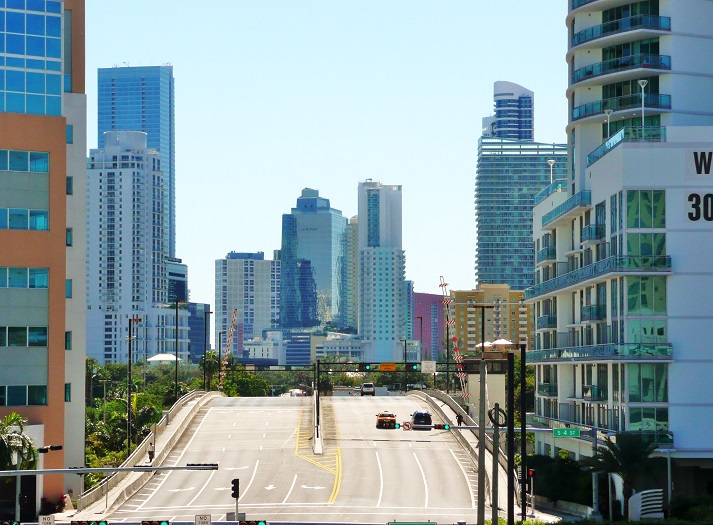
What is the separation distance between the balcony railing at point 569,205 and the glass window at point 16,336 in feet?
128

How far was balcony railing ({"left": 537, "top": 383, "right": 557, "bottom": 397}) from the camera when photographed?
98.5 meters

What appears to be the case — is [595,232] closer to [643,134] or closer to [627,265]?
[627,265]

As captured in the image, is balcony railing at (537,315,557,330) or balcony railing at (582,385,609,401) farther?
balcony railing at (537,315,557,330)

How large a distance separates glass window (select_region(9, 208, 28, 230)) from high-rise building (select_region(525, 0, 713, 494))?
37013 millimetres

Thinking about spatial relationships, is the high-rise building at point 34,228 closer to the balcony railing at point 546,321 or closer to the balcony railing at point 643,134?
the balcony railing at point 643,134

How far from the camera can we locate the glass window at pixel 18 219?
77938mm

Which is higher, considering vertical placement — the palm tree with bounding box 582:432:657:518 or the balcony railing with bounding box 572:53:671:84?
the balcony railing with bounding box 572:53:671:84

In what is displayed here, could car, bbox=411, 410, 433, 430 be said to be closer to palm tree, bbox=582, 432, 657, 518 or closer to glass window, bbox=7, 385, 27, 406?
palm tree, bbox=582, 432, 657, 518

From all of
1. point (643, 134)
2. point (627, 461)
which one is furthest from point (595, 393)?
point (643, 134)

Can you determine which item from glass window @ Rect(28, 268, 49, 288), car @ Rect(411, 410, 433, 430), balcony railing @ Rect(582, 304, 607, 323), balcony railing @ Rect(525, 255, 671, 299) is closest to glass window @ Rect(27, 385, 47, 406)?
glass window @ Rect(28, 268, 49, 288)

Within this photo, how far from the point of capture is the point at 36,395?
7762cm

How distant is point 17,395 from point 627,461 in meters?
37.0

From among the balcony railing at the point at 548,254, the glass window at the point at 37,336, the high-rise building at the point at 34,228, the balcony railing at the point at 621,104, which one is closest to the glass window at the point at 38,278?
the high-rise building at the point at 34,228

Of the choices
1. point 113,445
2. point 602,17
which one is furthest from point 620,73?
point 113,445
